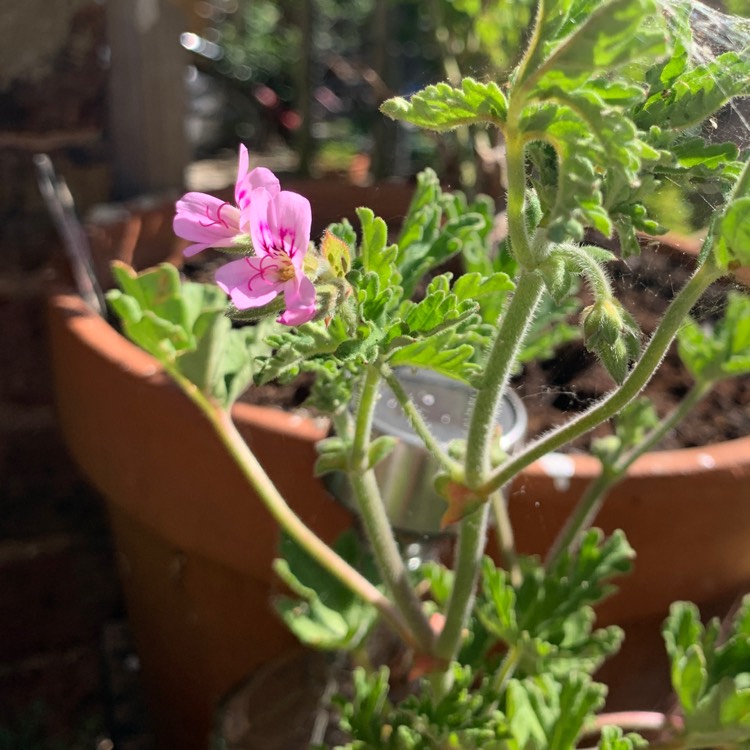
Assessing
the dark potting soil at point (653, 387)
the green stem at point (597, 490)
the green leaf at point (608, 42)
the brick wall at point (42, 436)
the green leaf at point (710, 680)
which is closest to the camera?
the green leaf at point (608, 42)

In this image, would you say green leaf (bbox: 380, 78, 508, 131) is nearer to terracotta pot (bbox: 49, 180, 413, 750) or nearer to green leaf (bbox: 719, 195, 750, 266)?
green leaf (bbox: 719, 195, 750, 266)

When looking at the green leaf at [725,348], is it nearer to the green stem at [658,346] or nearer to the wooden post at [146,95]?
the green stem at [658,346]

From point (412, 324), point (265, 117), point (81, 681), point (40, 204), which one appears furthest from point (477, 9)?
point (265, 117)

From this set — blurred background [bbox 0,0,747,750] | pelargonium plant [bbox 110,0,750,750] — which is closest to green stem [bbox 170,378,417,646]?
pelargonium plant [bbox 110,0,750,750]

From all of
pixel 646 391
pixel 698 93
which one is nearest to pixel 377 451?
pixel 698 93

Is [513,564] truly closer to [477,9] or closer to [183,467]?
[183,467]

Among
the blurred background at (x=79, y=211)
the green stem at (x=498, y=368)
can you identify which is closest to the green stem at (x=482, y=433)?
the green stem at (x=498, y=368)
